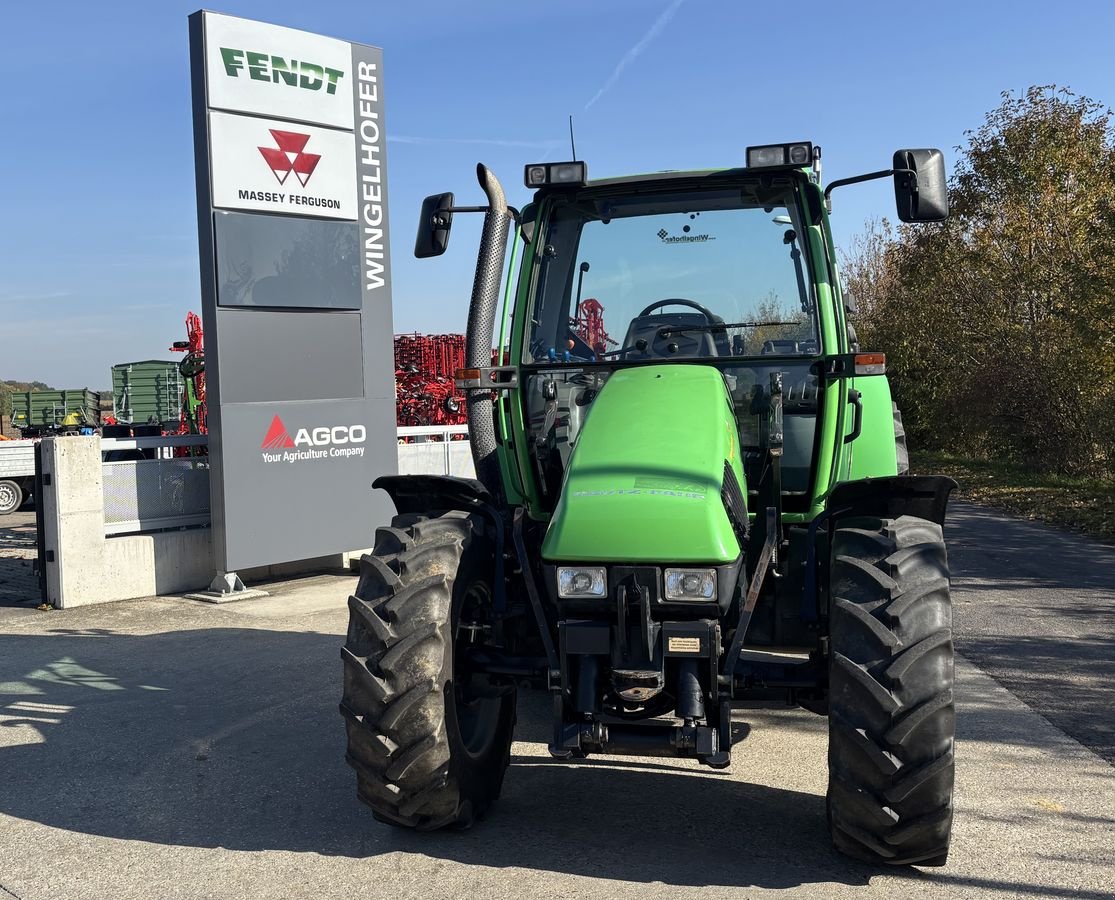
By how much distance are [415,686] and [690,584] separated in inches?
39.5

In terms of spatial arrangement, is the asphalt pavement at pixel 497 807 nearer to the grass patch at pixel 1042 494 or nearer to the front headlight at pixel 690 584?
the front headlight at pixel 690 584

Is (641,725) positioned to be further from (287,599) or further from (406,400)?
(406,400)

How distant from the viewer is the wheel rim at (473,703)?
415cm

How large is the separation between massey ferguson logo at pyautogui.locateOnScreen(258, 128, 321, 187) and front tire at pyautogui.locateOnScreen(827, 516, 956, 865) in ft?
24.9

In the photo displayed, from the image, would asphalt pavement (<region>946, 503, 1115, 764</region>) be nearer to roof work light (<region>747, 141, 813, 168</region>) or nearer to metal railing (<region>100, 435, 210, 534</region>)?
roof work light (<region>747, 141, 813, 168</region>)

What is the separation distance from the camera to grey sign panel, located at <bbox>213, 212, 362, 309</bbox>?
9.44m

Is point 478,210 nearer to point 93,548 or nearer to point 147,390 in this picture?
point 93,548

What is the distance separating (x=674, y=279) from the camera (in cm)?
524

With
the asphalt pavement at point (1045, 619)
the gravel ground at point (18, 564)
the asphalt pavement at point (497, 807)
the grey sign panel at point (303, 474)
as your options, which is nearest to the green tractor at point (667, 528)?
the asphalt pavement at point (497, 807)

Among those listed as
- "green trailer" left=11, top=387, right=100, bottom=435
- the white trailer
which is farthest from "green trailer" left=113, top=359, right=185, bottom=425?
the white trailer

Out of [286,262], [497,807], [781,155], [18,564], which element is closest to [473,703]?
[497,807]

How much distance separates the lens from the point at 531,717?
5715mm

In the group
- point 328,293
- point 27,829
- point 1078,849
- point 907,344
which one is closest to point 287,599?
point 328,293

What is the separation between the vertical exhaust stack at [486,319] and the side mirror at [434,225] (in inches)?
8.8
